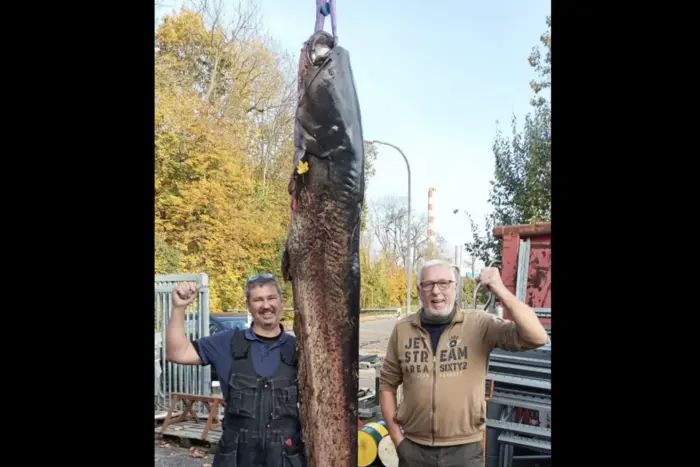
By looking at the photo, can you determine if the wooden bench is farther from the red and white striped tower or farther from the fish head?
the fish head

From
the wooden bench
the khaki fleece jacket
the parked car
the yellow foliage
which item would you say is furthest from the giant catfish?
the parked car

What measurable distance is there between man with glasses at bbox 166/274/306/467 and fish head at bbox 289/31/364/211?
1.12ft

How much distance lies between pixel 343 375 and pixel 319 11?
112cm

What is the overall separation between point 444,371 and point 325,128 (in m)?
0.84

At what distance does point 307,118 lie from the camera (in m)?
1.65

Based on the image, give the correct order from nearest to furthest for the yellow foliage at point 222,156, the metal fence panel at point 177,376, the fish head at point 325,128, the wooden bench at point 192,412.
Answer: the fish head at point 325,128 → the yellow foliage at point 222,156 → the wooden bench at point 192,412 → the metal fence panel at point 177,376

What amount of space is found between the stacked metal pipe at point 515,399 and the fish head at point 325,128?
992 mm

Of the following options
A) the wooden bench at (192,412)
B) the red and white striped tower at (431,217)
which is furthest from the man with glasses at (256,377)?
the wooden bench at (192,412)

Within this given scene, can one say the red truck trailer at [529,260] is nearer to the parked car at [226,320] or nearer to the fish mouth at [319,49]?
the fish mouth at [319,49]

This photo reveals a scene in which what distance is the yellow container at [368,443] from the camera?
2123mm

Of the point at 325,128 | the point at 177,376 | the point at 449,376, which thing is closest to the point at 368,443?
the point at 449,376
